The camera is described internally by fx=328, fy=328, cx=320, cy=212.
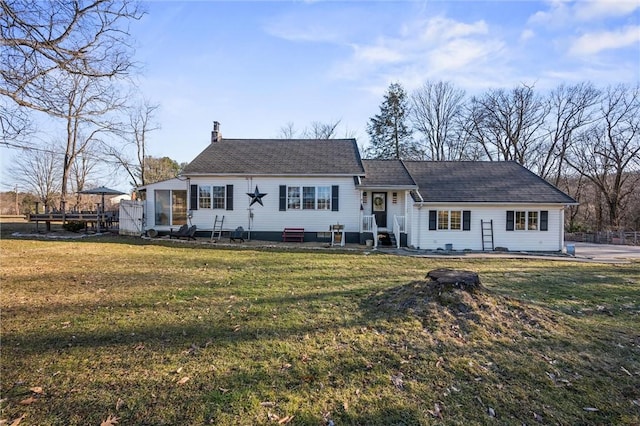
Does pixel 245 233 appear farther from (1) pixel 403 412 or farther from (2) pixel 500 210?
(1) pixel 403 412

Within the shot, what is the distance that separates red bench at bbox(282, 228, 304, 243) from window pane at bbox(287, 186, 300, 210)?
1.15 meters

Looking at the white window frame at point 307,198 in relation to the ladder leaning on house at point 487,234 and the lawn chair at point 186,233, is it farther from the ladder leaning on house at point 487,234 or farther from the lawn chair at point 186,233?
the ladder leaning on house at point 487,234

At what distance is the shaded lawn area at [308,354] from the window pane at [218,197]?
9821 mm

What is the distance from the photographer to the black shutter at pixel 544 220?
51.5 feet

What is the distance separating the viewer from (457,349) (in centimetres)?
409

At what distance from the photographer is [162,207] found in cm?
1780

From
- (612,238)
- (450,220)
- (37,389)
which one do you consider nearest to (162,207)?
(450,220)

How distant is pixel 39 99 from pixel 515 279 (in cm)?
1252

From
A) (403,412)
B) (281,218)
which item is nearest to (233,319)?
(403,412)

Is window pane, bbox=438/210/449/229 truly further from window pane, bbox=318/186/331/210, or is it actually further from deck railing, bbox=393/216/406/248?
window pane, bbox=318/186/331/210

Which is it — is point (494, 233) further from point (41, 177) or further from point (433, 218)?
point (41, 177)

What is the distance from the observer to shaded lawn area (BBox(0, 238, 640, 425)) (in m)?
2.90

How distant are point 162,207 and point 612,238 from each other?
94.5ft

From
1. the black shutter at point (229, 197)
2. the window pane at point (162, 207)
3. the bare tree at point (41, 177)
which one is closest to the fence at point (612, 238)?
the black shutter at point (229, 197)
